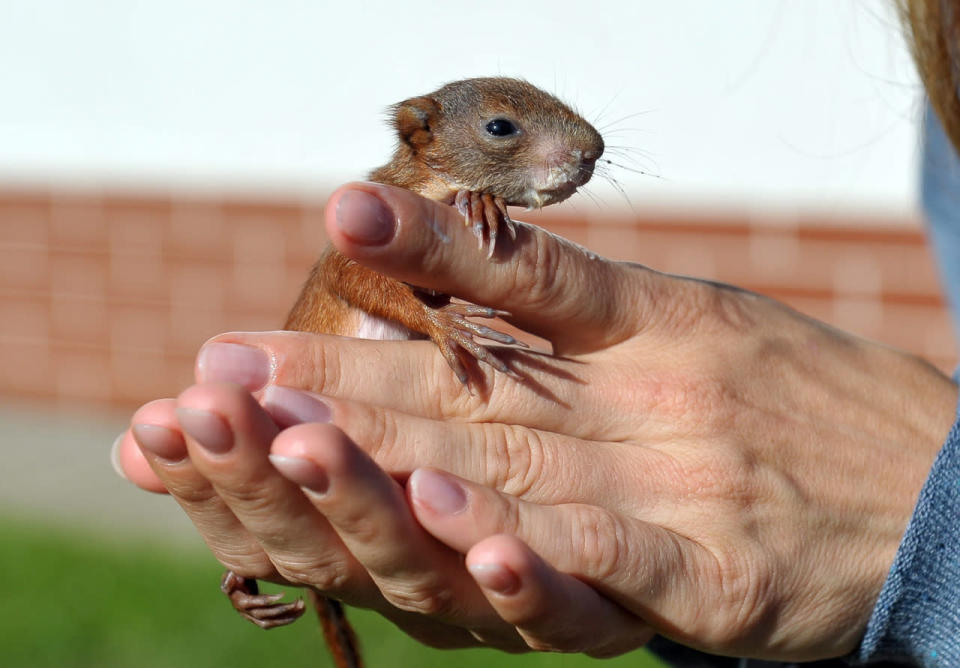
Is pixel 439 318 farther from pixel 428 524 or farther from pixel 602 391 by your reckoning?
pixel 428 524

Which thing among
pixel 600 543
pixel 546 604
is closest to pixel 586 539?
pixel 600 543

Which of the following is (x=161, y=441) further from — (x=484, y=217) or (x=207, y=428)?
(x=484, y=217)

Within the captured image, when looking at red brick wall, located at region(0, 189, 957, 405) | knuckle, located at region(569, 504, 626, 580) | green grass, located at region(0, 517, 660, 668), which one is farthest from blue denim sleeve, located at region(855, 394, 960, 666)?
red brick wall, located at region(0, 189, 957, 405)

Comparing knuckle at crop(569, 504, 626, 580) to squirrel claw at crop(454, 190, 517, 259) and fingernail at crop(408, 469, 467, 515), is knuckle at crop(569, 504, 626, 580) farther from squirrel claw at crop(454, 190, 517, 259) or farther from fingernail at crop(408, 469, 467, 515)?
squirrel claw at crop(454, 190, 517, 259)

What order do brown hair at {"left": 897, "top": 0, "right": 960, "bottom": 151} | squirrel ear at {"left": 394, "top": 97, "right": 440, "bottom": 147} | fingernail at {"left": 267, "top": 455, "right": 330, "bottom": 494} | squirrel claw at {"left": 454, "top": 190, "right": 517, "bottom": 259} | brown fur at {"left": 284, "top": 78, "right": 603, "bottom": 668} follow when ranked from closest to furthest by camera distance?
fingernail at {"left": 267, "top": 455, "right": 330, "bottom": 494} → squirrel claw at {"left": 454, "top": 190, "right": 517, "bottom": 259} → brown hair at {"left": 897, "top": 0, "right": 960, "bottom": 151} → brown fur at {"left": 284, "top": 78, "right": 603, "bottom": 668} → squirrel ear at {"left": 394, "top": 97, "right": 440, "bottom": 147}

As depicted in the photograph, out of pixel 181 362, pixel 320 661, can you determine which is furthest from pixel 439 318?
pixel 181 362

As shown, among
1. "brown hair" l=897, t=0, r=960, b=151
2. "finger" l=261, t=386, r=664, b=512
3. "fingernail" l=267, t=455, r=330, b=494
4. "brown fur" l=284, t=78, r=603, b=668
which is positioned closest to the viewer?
"fingernail" l=267, t=455, r=330, b=494

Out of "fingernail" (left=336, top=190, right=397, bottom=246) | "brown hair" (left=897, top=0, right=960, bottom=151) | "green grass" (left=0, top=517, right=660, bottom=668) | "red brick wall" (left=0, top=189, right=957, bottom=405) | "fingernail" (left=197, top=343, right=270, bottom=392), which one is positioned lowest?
"green grass" (left=0, top=517, right=660, bottom=668)
